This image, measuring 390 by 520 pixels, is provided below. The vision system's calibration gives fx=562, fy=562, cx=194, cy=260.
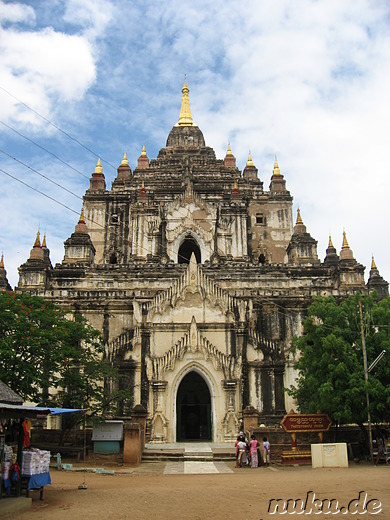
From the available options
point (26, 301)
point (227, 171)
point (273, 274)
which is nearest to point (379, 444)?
point (26, 301)

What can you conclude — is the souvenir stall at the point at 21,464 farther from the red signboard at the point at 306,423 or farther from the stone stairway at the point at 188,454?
the red signboard at the point at 306,423

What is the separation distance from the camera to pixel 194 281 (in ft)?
95.8

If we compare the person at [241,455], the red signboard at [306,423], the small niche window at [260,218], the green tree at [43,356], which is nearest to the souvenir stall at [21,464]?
the green tree at [43,356]

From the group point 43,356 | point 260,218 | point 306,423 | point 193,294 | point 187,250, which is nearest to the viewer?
point 306,423

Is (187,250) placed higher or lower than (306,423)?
higher

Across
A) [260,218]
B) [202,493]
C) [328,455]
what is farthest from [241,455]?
[260,218]

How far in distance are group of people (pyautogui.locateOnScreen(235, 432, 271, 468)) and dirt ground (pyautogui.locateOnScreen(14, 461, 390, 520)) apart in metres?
1.01

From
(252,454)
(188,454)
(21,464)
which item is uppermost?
(21,464)

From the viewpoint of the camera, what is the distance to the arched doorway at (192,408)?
29991 millimetres

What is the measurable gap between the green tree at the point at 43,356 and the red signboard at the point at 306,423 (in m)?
6.95

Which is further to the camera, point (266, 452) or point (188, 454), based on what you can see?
point (188, 454)

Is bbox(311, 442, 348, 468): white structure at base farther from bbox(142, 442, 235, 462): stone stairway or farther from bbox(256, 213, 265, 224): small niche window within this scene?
bbox(256, 213, 265, 224): small niche window

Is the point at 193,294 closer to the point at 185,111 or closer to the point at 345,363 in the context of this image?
the point at 345,363

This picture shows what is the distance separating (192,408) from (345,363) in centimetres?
1190
